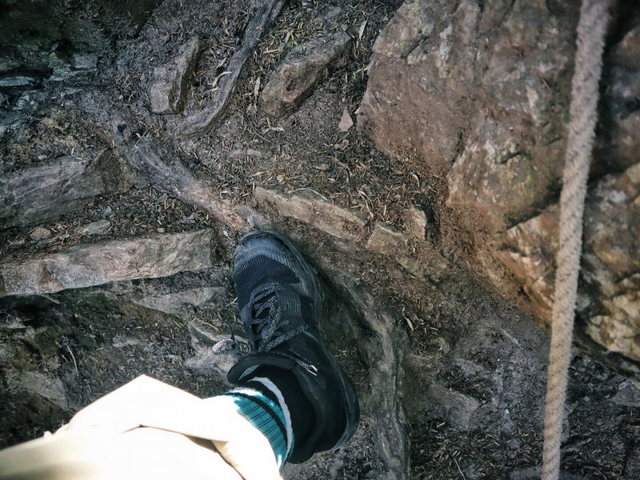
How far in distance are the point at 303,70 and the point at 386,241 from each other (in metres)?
0.86

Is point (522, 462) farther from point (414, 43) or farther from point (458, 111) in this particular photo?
point (414, 43)

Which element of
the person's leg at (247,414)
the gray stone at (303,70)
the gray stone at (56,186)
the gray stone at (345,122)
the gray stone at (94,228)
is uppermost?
the gray stone at (303,70)

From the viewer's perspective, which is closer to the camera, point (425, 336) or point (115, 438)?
point (115, 438)

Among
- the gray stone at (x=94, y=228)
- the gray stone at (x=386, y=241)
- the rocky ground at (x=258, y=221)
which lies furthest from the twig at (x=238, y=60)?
the gray stone at (x=386, y=241)

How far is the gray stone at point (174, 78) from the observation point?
252 centimetres

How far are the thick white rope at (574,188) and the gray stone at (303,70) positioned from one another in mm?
1177

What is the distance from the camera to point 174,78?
253 cm

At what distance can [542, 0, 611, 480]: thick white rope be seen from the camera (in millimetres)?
1363

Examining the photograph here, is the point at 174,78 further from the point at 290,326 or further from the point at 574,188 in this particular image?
the point at 574,188

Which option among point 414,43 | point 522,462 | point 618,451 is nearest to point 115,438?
point 414,43

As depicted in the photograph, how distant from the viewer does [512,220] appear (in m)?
1.75

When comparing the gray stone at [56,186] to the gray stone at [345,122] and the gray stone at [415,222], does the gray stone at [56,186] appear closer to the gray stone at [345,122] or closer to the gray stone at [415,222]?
the gray stone at [345,122]

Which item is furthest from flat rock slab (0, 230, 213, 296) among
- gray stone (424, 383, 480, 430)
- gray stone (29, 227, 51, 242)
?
gray stone (424, 383, 480, 430)

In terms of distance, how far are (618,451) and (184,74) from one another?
103 inches
